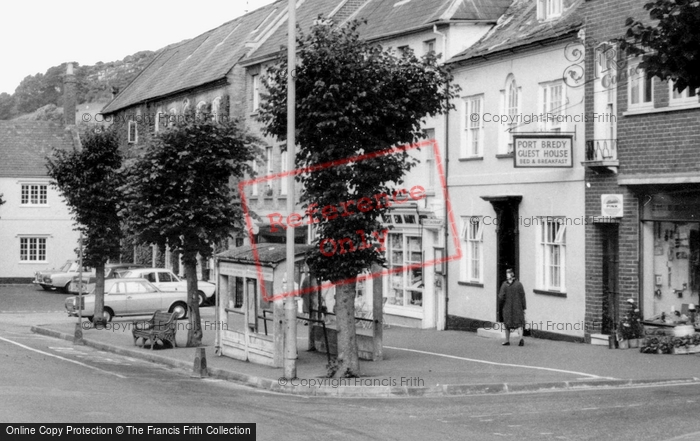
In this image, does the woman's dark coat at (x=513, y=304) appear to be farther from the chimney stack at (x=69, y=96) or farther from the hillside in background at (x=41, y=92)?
the hillside in background at (x=41, y=92)

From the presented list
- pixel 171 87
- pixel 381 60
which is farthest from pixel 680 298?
pixel 171 87

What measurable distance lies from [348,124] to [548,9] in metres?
10.6

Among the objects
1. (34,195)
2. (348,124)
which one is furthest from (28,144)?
(348,124)

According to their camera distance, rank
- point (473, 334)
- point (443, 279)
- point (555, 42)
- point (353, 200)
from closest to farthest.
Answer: point (353, 200) < point (555, 42) < point (473, 334) < point (443, 279)

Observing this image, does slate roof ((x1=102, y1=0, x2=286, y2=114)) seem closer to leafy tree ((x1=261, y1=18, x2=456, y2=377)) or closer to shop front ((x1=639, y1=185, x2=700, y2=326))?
shop front ((x1=639, y1=185, x2=700, y2=326))

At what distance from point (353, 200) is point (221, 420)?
20.4 feet

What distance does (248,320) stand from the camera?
910 inches

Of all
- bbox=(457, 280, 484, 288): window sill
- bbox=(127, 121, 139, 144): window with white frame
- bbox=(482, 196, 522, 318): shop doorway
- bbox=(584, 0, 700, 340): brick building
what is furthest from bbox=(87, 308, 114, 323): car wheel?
bbox=(127, 121, 139, 144): window with white frame

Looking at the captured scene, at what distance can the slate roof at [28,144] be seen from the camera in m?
63.8

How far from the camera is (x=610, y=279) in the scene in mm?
23344

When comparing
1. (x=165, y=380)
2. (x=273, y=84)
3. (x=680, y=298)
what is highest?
(x=273, y=84)

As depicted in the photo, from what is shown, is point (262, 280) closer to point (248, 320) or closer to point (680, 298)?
point (248, 320)

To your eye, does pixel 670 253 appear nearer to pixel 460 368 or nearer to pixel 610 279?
pixel 610 279

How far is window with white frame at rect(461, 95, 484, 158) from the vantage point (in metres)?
28.5
